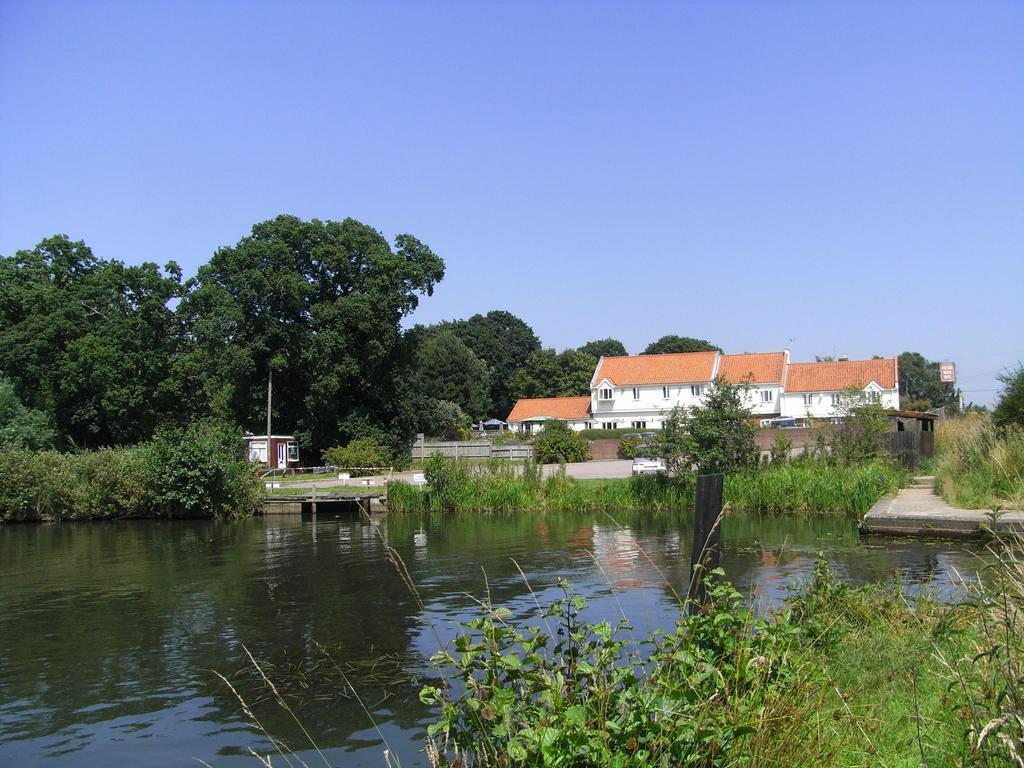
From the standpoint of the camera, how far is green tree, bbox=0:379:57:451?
45.3 meters

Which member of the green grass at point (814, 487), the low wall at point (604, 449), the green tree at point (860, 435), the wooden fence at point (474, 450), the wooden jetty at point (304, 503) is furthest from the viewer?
the low wall at point (604, 449)

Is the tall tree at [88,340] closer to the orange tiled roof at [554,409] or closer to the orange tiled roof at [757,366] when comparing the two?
the orange tiled roof at [554,409]

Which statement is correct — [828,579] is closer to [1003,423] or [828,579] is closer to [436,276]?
[1003,423]

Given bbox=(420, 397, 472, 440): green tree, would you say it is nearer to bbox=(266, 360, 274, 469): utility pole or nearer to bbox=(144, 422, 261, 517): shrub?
bbox=(266, 360, 274, 469): utility pole

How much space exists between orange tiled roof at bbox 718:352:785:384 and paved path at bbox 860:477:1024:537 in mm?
51489

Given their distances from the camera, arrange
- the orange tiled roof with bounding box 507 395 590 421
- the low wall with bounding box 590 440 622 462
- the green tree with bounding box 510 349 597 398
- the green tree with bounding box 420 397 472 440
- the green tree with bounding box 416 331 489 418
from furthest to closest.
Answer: the green tree with bounding box 510 349 597 398 → the green tree with bounding box 416 331 489 418 → the orange tiled roof with bounding box 507 395 590 421 → the green tree with bounding box 420 397 472 440 → the low wall with bounding box 590 440 622 462

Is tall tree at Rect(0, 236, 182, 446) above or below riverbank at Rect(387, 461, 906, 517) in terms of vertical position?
above

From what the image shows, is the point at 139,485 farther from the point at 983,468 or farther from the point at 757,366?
the point at 757,366

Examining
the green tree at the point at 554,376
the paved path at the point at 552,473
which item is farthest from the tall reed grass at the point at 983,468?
the green tree at the point at 554,376

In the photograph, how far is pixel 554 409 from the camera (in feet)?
276

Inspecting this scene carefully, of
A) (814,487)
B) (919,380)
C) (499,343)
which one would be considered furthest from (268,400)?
(919,380)

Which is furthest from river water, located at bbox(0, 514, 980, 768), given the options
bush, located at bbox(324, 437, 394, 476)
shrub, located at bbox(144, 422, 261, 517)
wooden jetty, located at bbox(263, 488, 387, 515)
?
bush, located at bbox(324, 437, 394, 476)

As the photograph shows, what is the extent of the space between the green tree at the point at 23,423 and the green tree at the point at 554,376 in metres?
58.2

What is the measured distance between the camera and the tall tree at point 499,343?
349 feet
